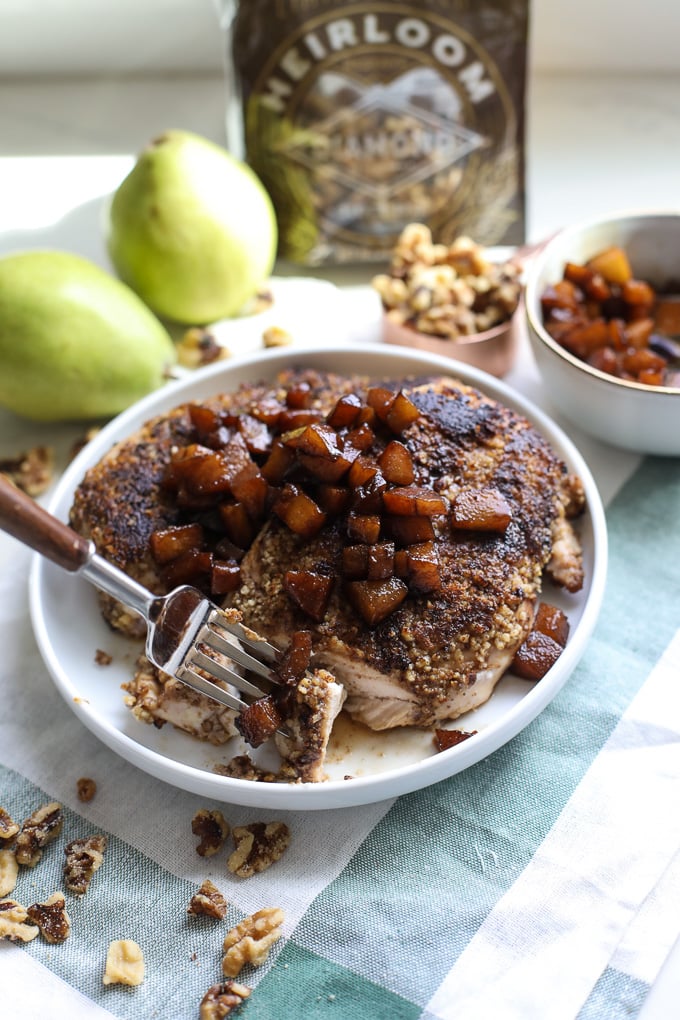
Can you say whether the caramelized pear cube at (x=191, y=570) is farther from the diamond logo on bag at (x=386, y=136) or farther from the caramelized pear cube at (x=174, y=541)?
the diamond logo on bag at (x=386, y=136)

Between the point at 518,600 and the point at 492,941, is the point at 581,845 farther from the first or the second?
the point at 518,600

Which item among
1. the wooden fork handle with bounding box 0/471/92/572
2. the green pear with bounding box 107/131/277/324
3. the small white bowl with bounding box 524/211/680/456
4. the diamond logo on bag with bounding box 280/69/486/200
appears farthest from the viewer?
the diamond logo on bag with bounding box 280/69/486/200

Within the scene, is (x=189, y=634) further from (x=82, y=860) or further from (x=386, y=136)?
(x=386, y=136)

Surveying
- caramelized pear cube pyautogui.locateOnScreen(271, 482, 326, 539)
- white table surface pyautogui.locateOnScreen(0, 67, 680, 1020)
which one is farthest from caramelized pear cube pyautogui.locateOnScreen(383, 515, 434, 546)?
white table surface pyautogui.locateOnScreen(0, 67, 680, 1020)

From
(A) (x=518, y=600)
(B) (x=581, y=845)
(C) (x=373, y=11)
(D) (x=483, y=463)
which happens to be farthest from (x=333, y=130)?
(B) (x=581, y=845)

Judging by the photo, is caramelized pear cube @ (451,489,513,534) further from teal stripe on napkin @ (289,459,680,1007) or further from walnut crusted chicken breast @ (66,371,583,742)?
teal stripe on napkin @ (289,459,680,1007)

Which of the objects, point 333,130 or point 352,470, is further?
point 333,130

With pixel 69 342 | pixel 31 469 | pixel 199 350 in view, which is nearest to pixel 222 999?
→ pixel 31 469
